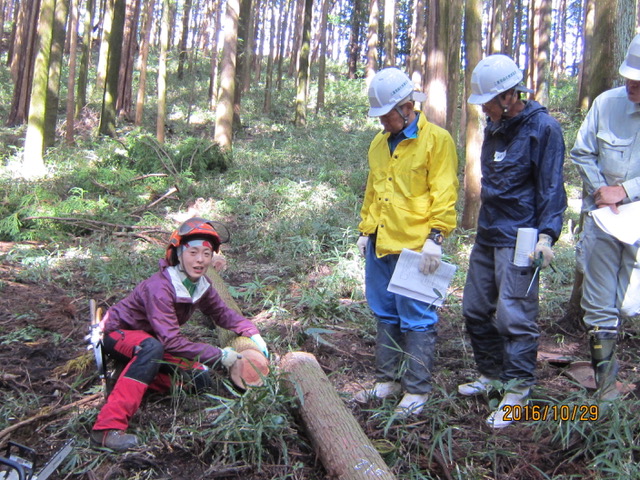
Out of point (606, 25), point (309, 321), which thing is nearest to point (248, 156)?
point (309, 321)

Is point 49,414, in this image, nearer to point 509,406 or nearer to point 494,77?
point 509,406

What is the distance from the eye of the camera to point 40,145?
10.5m

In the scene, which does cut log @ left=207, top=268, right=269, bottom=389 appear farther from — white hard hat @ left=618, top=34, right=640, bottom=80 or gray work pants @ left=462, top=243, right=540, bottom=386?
white hard hat @ left=618, top=34, right=640, bottom=80

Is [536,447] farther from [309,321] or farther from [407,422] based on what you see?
[309,321]

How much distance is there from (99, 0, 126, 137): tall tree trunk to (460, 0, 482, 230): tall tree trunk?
1051 centimetres

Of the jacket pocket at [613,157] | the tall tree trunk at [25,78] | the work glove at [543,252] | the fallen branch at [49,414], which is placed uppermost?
the tall tree trunk at [25,78]

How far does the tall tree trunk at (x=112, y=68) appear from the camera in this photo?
48.5 feet

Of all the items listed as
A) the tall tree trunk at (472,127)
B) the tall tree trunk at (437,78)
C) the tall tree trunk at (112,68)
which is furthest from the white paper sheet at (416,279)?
the tall tree trunk at (112,68)

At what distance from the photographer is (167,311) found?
336cm

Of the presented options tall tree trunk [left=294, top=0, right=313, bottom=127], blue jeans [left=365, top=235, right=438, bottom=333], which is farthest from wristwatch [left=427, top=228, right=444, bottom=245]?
tall tree trunk [left=294, top=0, right=313, bottom=127]

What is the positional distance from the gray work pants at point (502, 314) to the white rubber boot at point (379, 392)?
60 centimetres

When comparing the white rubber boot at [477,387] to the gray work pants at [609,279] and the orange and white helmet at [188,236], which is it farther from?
the orange and white helmet at [188,236]

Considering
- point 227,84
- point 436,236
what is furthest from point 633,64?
point 227,84

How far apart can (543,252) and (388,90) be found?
4.32ft
